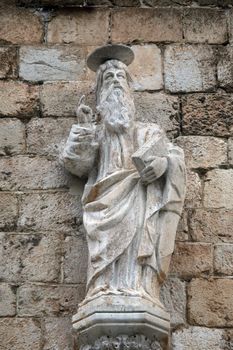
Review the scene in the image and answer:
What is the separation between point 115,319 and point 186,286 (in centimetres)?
70

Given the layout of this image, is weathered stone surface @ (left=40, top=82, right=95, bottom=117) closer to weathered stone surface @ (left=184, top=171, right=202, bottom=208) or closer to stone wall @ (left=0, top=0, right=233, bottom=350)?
stone wall @ (left=0, top=0, right=233, bottom=350)

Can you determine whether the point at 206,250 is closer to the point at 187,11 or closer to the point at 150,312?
the point at 150,312

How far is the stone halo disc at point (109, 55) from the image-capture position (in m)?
7.12

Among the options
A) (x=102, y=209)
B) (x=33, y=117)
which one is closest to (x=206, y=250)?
(x=102, y=209)

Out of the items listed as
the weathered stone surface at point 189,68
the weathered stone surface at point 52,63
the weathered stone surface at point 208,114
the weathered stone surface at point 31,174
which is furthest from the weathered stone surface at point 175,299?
the weathered stone surface at point 52,63

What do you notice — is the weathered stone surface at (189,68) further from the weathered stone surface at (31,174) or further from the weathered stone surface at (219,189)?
the weathered stone surface at (31,174)

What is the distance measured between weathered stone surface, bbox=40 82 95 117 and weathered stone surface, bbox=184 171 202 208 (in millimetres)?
751

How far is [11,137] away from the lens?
7297 mm

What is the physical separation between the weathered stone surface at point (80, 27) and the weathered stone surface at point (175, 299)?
1640 millimetres

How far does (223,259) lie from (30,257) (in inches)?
40.4

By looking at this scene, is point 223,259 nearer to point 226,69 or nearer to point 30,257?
point 30,257

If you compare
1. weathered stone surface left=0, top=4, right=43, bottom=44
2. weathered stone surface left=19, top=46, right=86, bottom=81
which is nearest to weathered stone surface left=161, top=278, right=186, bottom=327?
weathered stone surface left=19, top=46, right=86, bottom=81

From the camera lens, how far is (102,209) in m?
6.57

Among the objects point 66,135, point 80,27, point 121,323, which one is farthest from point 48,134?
point 121,323
